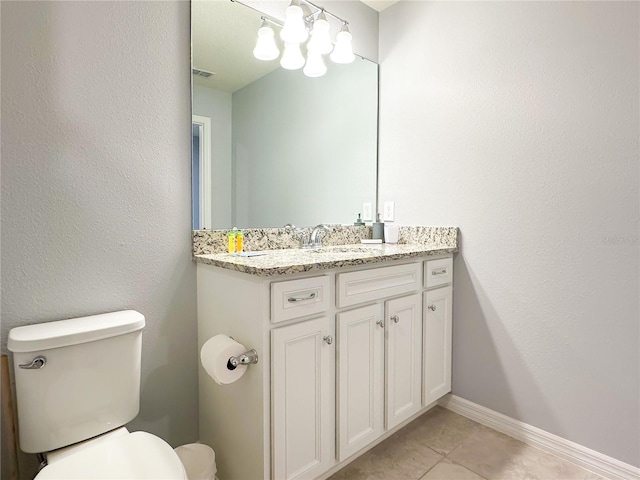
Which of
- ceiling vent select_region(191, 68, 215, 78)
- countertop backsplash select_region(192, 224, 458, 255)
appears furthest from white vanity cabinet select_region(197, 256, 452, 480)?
ceiling vent select_region(191, 68, 215, 78)

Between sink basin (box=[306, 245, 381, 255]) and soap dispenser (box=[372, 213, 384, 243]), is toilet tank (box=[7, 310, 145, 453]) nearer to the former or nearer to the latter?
sink basin (box=[306, 245, 381, 255])

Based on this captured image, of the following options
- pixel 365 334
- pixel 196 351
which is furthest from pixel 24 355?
pixel 365 334

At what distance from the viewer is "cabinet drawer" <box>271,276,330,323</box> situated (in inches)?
47.4

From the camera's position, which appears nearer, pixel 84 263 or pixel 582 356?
pixel 84 263

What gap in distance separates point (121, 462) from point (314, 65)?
189 cm

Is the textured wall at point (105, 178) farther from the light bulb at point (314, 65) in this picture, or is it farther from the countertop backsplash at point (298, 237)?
the light bulb at point (314, 65)

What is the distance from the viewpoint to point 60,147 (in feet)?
4.03

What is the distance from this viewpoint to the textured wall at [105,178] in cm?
117

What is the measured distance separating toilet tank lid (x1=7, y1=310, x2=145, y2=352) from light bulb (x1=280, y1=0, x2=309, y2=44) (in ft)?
4.64

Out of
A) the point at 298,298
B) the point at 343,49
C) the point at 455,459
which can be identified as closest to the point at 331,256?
the point at 298,298

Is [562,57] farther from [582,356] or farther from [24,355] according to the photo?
[24,355]

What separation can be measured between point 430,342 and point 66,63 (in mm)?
1887

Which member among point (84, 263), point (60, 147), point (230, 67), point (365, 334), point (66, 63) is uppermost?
point (230, 67)

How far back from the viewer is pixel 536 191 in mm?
1654
